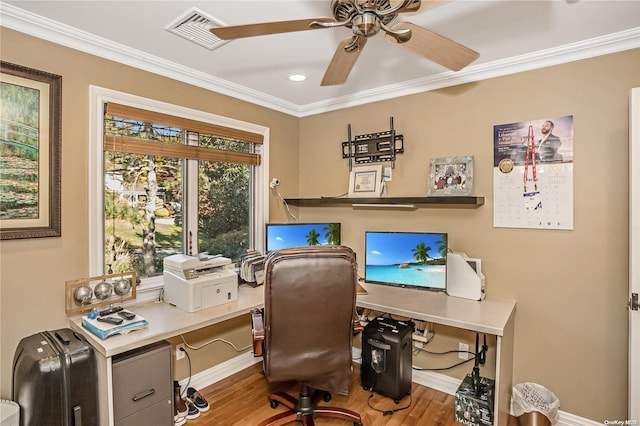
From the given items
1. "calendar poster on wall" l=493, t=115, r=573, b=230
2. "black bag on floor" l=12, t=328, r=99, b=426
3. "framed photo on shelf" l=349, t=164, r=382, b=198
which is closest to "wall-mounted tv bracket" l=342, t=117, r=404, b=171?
"framed photo on shelf" l=349, t=164, r=382, b=198

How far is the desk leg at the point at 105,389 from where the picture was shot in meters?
1.65

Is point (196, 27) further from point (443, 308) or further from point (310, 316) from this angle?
point (443, 308)

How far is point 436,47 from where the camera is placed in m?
1.55

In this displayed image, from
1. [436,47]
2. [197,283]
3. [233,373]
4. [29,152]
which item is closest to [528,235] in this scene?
[436,47]

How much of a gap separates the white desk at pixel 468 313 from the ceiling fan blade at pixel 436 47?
1.44 m

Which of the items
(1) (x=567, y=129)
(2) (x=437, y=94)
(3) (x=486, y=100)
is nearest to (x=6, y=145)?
(2) (x=437, y=94)

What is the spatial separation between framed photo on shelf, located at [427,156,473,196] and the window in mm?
1551

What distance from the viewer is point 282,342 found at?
1826 millimetres

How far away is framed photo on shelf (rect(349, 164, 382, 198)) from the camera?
9.75 ft

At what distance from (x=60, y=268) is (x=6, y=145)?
72 centimetres

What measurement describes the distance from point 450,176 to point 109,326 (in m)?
2.47

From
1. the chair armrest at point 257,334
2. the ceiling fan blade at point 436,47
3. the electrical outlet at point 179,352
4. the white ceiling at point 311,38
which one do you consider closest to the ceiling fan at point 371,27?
the ceiling fan blade at point 436,47

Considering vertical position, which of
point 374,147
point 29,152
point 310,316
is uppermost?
point 374,147

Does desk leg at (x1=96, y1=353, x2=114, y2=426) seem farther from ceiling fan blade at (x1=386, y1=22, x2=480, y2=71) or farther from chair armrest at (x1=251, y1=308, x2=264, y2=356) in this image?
ceiling fan blade at (x1=386, y1=22, x2=480, y2=71)
